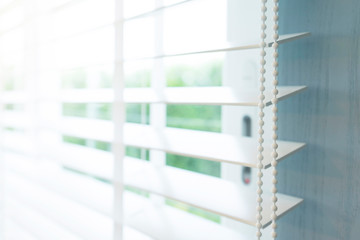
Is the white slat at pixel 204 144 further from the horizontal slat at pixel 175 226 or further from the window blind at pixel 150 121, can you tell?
the horizontal slat at pixel 175 226

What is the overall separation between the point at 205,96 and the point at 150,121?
344 mm

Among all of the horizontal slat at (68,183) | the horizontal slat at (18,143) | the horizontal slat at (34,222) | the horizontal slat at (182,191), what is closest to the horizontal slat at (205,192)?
the horizontal slat at (182,191)

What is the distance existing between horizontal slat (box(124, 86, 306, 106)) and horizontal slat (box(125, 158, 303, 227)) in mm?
145

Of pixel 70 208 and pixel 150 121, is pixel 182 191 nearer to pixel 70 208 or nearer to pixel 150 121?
pixel 150 121

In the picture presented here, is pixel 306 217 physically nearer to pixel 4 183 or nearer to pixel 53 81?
pixel 53 81

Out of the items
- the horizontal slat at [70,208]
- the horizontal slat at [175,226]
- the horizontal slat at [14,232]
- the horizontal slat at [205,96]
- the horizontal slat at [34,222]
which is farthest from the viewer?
the horizontal slat at [14,232]

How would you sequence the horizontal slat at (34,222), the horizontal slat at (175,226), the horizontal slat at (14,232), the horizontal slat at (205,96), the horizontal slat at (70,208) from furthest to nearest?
1. the horizontal slat at (14,232)
2. the horizontal slat at (34,222)
3. the horizontal slat at (70,208)
4. the horizontal slat at (175,226)
5. the horizontal slat at (205,96)

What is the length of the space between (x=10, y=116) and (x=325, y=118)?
108 centimetres

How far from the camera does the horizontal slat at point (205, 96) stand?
0.44 metres

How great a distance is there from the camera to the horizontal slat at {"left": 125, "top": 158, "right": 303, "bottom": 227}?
47 centimetres

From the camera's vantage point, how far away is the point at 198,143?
0.55 m

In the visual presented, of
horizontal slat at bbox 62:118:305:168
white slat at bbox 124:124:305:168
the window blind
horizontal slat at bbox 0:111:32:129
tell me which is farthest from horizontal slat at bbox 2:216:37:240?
white slat at bbox 124:124:305:168

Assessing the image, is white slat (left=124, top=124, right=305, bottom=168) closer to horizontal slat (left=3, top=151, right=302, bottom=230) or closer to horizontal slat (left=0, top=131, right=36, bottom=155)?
horizontal slat (left=3, top=151, right=302, bottom=230)

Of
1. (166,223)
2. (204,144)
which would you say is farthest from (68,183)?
(204,144)
